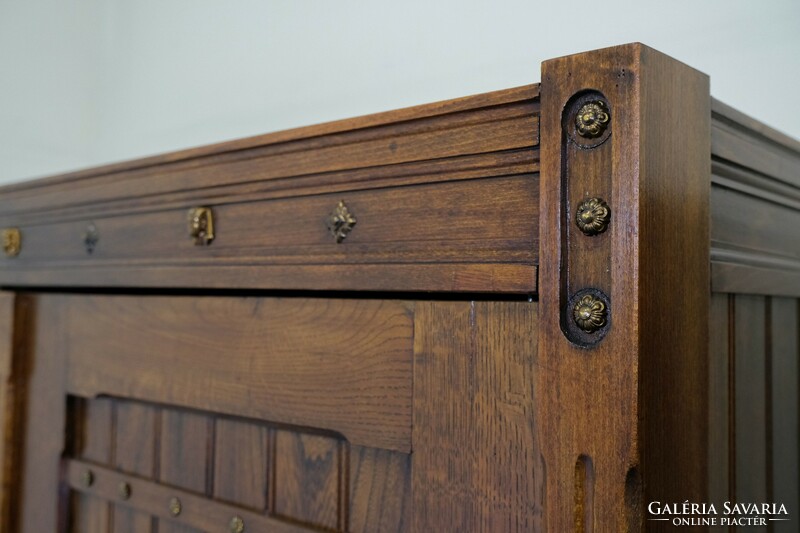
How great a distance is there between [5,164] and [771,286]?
4.78ft

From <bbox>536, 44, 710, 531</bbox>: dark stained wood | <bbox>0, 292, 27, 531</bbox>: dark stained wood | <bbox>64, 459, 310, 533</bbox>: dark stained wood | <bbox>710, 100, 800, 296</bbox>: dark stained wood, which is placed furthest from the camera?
<bbox>0, 292, 27, 531</bbox>: dark stained wood

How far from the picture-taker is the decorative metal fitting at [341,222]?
0.55 m

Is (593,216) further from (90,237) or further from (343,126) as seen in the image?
(90,237)

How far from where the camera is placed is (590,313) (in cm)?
41

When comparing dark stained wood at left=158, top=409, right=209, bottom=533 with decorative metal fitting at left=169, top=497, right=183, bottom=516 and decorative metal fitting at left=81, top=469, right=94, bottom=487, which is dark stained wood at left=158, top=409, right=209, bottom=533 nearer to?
decorative metal fitting at left=169, top=497, right=183, bottom=516

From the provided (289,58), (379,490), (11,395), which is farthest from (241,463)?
(289,58)

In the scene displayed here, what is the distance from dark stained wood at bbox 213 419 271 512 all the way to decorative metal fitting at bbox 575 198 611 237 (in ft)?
1.09

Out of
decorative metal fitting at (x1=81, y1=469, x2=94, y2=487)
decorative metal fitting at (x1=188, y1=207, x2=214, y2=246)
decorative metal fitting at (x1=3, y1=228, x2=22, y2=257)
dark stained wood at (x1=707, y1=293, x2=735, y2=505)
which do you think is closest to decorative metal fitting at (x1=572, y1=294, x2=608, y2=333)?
dark stained wood at (x1=707, y1=293, x2=735, y2=505)

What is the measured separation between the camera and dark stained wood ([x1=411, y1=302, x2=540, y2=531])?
455 millimetres

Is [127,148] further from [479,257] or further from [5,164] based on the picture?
[479,257]

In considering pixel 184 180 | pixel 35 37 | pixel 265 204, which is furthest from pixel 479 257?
pixel 35 37

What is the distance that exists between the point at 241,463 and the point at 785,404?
0.47 m

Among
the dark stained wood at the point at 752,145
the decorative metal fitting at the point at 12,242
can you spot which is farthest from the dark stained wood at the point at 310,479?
the decorative metal fitting at the point at 12,242

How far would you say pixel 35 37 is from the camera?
1563 mm
